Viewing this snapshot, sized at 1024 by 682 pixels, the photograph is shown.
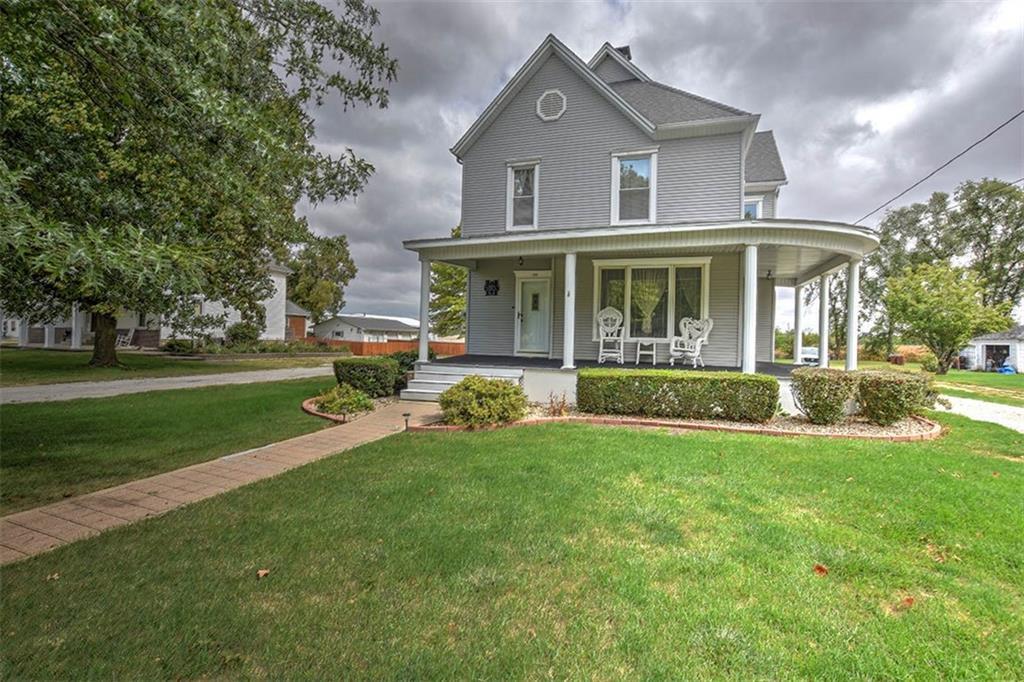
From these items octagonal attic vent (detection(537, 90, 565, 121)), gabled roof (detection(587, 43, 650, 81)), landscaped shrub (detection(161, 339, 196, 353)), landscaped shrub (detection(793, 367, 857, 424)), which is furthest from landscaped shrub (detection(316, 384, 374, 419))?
landscaped shrub (detection(161, 339, 196, 353))

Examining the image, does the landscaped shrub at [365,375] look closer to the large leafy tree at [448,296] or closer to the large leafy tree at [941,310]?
the large leafy tree at [448,296]

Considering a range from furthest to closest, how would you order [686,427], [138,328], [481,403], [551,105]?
1. [138,328]
2. [551,105]
3. [481,403]
4. [686,427]

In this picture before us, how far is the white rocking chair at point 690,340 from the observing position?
10.6 m

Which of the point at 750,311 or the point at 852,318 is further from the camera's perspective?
the point at 852,318

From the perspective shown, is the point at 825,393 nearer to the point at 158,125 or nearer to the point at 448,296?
the point at 158,125

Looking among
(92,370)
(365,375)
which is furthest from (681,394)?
(92,370)

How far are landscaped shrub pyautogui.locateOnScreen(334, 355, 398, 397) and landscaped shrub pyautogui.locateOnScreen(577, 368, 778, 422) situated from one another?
468 centimetres

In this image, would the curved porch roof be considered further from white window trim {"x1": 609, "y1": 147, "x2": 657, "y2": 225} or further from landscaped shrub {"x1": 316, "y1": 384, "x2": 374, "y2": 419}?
landscaped shrub {"x1": 316, "y1": 384, "x2": 374, "y2": 419}

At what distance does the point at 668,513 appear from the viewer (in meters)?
3.92

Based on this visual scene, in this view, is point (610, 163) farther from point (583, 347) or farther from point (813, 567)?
point (813, 567)

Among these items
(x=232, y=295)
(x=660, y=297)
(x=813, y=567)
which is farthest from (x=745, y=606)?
(x=232, y=295)

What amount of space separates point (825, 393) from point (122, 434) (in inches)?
420

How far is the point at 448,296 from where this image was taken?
29.9 m

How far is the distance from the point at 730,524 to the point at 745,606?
116cm
